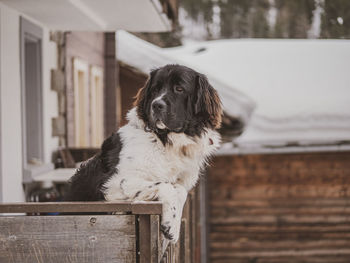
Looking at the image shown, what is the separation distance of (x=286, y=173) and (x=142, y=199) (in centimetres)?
782

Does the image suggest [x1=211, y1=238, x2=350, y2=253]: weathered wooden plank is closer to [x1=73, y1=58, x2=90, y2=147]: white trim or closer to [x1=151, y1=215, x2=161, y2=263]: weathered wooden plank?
[x1=73, y1=58, x2=90, y2=147]: white trim

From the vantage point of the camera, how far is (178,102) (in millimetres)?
3426

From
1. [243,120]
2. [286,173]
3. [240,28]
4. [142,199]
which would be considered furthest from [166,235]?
[240,28]

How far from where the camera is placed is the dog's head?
3.32m

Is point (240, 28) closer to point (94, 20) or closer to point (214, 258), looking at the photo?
point (214, 258)

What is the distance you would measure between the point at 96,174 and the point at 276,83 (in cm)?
1013

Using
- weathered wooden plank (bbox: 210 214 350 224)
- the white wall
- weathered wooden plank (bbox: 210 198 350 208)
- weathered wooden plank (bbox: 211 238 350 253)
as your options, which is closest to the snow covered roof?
weathered wooden plank (bbox: 210 198 350 208)

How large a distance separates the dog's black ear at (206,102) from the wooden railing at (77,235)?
933 mm

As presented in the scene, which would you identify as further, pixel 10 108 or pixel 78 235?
pixel 10 108

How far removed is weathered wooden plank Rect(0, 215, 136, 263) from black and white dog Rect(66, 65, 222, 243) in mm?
329

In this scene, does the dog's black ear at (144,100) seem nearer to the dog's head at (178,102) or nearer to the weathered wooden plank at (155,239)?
the dog's head at (178,102)

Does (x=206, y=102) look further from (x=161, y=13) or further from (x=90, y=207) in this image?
(x=161, y=13)

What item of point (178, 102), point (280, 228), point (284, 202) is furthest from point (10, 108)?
point (280, 228)

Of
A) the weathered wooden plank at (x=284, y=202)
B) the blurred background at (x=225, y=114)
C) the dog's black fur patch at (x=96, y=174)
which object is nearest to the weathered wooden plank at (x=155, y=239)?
the dog's black fur patch at (x=96, y=174)
